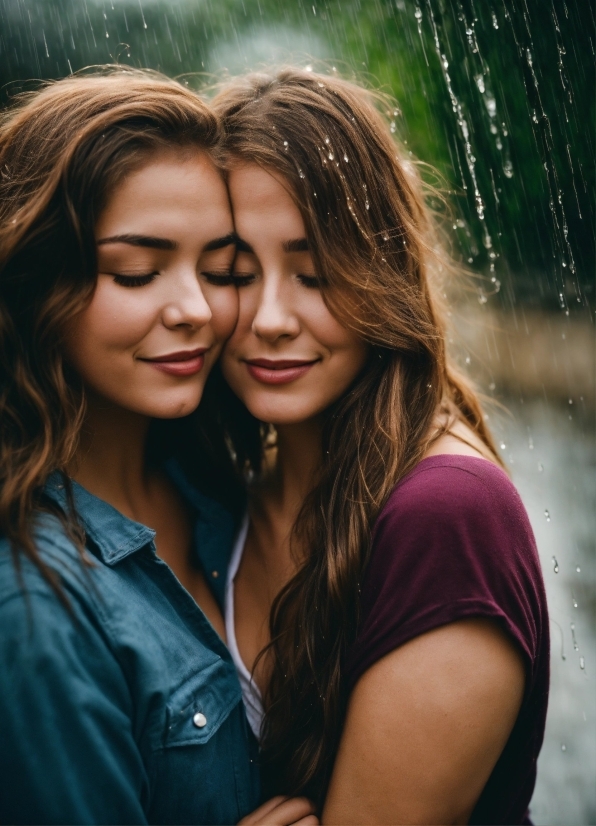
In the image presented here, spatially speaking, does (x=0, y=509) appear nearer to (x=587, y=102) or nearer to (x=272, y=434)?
(x=272, y=434)

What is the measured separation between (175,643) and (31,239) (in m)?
1.03

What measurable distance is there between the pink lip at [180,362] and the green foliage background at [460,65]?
3614mm

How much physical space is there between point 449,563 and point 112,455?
101cm

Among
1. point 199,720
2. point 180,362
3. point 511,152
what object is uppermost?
point 511,152

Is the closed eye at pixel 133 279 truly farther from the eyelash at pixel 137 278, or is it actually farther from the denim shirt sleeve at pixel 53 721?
the denim shirt sleeve at pixel 53 721

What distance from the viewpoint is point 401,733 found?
5.72 ft

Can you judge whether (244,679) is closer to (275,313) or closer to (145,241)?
(275,313)

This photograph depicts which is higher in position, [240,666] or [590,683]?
[240,666]

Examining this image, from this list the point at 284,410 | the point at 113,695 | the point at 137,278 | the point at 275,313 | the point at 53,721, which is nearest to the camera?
the point at 53,721

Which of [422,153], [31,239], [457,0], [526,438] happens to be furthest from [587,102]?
[31,239]

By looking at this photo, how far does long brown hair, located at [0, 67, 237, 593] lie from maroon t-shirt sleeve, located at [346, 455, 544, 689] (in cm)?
71

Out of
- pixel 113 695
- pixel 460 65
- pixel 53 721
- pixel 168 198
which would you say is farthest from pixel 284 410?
pixel 460 65

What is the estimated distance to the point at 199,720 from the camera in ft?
6.16

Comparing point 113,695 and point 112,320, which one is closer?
point 113,695
